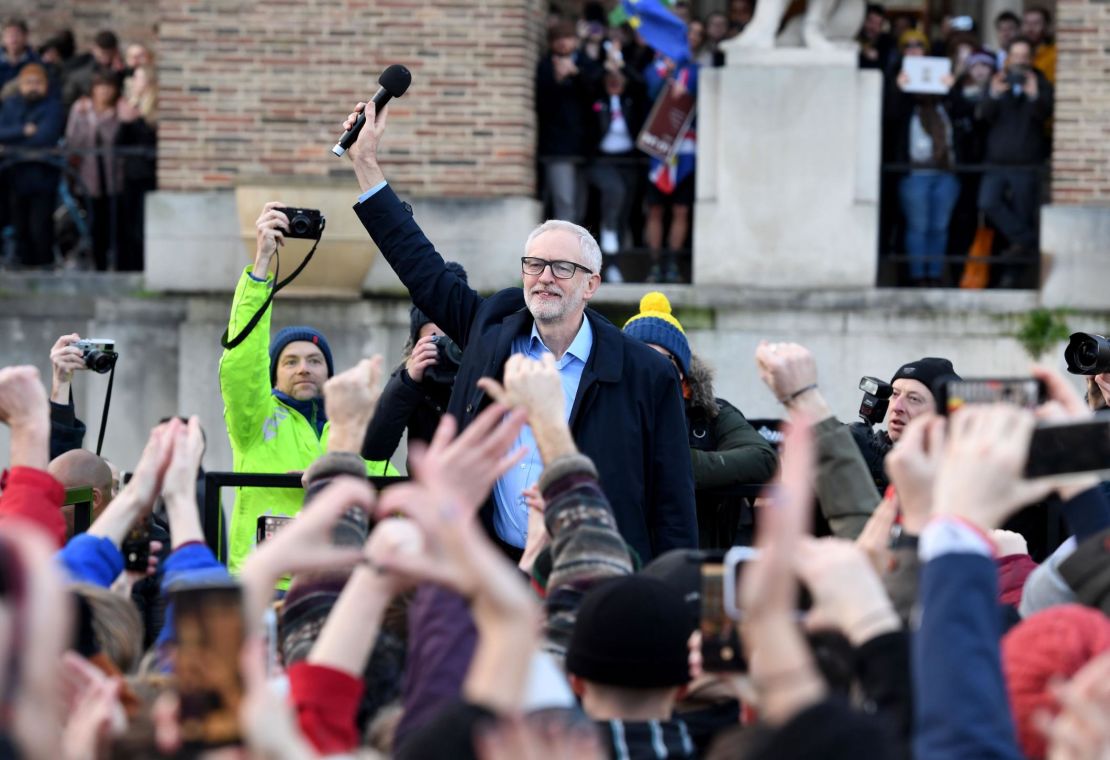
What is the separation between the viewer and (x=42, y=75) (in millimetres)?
13055

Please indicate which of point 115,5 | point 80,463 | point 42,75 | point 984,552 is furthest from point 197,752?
point 115,5

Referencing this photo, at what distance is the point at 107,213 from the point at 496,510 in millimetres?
8907

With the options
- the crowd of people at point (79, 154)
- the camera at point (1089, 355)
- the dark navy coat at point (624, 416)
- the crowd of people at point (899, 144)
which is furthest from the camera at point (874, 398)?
the crowd of people at point (79, 154)

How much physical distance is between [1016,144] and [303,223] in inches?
281

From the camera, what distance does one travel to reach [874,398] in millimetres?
6531

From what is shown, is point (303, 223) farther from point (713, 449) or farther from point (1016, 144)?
point (1016, 144)

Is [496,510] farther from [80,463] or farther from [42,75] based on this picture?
[42,75]

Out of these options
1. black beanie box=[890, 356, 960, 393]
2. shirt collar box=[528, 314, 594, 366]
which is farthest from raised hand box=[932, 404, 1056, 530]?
black beanie box=[890, 356, 960, 393]

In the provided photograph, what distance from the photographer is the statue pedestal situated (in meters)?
12.0

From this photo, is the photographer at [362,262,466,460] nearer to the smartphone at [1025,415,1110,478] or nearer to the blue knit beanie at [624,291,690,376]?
the blue knit beanie at [624,291,690,376]

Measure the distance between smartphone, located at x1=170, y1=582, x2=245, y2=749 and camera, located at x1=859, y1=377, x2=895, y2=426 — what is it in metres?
3.99

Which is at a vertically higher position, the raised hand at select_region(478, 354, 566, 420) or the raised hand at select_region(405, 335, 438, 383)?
the raised hand at select_region(478, 354, 566, 420)

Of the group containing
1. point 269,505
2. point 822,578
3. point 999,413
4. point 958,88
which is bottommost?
point 269,505

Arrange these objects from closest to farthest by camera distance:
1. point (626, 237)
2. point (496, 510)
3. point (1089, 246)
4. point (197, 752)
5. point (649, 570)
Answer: point (197, 752)
point (649, 570)
point (496, 510)
point (1089, 246)
point (626, 237)
